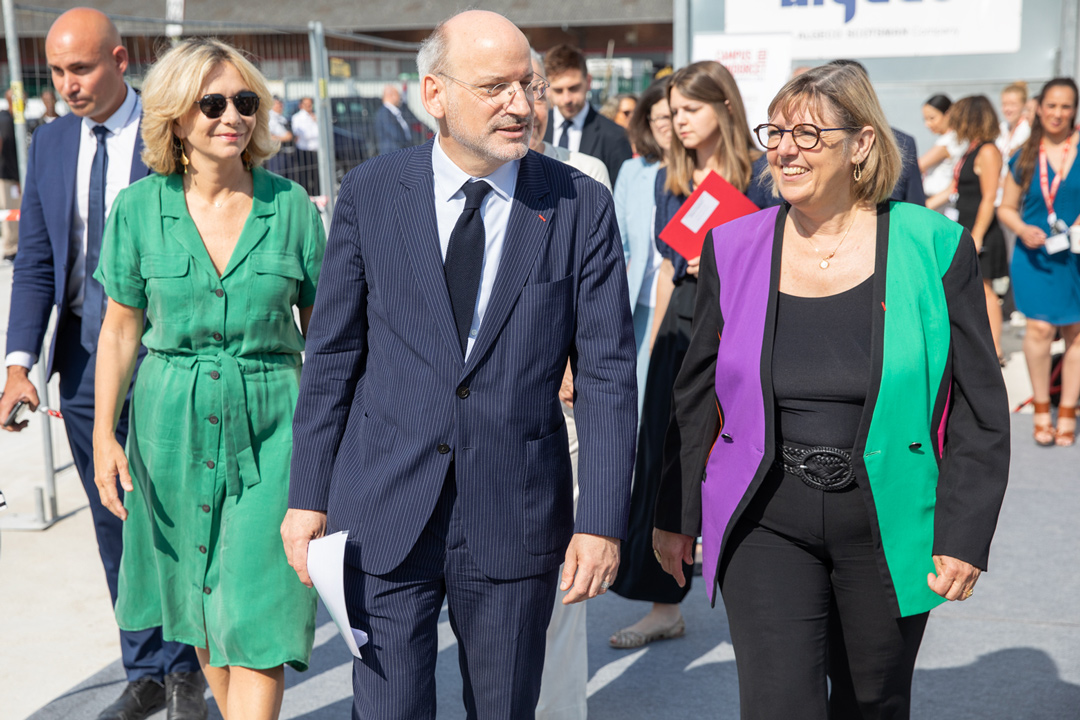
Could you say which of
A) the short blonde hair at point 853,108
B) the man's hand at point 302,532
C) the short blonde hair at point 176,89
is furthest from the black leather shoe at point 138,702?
the short blonde hair at point 853,108

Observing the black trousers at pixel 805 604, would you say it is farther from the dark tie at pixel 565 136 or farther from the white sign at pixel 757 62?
the white sign at pixel 757 62

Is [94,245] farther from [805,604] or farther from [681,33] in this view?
[681,33]

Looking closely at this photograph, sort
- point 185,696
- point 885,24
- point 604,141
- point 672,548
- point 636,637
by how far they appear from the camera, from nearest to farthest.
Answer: point 672,548, point 185,696, point 636,637, point 604,141, point 885,24

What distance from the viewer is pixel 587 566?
2.36 m

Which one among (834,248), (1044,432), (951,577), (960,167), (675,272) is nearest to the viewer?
(951,577)

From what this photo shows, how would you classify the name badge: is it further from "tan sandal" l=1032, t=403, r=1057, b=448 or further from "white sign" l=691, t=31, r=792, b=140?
"white sign" l=691, t=31, r=792, b=140

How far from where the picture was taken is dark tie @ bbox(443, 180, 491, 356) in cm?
238

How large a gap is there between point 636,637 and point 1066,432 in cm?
400

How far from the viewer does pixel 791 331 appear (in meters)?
2.50

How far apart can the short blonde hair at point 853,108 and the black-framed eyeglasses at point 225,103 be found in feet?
5.07

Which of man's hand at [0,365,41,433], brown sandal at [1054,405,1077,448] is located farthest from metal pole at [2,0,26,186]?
brown sandal at [1054,405,1077,448]

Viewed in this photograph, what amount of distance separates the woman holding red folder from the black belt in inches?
61.0

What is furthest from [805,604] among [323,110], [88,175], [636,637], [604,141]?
[323,110]

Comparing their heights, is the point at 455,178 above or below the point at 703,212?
above
